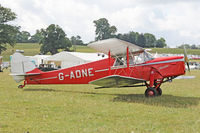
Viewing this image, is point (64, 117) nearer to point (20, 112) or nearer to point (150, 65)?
point (20, 112)

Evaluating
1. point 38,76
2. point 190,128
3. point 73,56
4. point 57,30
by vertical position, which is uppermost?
point 57,30

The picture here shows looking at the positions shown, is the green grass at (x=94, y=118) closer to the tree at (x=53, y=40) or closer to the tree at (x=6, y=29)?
the tree at (x=6, y=29)

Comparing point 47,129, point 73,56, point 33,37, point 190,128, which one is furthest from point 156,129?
point 33,37

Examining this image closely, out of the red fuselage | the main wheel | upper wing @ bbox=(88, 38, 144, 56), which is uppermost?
upper wing @ bbox=(88, 38, 144, 56)

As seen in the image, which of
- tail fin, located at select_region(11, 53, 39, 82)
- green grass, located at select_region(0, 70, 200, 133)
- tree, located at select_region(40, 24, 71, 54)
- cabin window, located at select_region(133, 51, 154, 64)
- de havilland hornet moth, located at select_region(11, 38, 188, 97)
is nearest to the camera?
green grass, located at select_region(0, 70, 200, 133)

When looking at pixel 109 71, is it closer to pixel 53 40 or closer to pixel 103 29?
pixel 53 40

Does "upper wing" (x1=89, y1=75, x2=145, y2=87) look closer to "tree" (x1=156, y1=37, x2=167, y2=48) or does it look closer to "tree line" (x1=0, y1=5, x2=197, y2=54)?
"tree line" (x1=0, y1=5, x2=197, y2=54)

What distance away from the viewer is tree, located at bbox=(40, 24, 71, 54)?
280 ft

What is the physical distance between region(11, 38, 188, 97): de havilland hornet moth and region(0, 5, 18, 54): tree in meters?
49.2

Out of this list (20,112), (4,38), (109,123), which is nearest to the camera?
(109,123)

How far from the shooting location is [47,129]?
16.9 ft

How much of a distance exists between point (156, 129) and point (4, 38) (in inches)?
2281

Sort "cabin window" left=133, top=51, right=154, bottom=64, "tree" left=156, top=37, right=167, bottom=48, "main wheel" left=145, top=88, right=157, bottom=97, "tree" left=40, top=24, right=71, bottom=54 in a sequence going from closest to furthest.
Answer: "main wheel" left=145, top=88, right=157, bottom=97 < "cabin window" left=133, top=51, right=154, bottom=64 < "tree" left=40, top=24, right=71, bottom=54 < "tree" left=156, top=37, right=167, bottom=48

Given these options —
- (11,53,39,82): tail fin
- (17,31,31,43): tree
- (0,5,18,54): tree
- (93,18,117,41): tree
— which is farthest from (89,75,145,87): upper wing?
(17,31,31,43): tree
